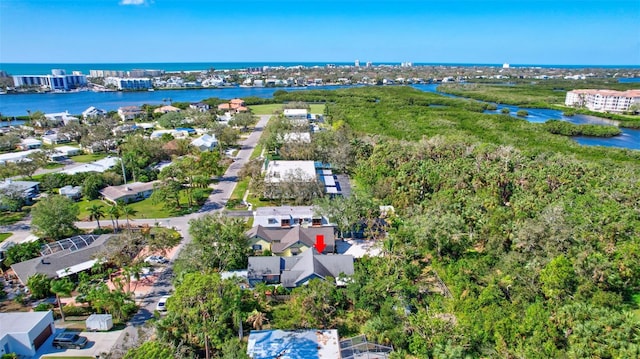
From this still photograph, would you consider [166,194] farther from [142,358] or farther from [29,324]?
[142,358]

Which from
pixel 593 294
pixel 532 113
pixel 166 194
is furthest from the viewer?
pixel 532 113

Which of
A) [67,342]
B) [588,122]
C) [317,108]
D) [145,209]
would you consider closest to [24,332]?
[67,342]

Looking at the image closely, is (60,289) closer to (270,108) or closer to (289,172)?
(289,172)

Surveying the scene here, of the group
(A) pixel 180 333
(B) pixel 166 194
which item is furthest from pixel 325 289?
(B) pixel 166 194

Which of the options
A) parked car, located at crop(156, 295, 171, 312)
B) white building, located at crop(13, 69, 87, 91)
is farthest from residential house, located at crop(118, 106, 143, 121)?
white building, located at crop(13, 69, 87, 91)

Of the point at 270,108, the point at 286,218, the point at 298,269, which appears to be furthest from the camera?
the point at 270,108
